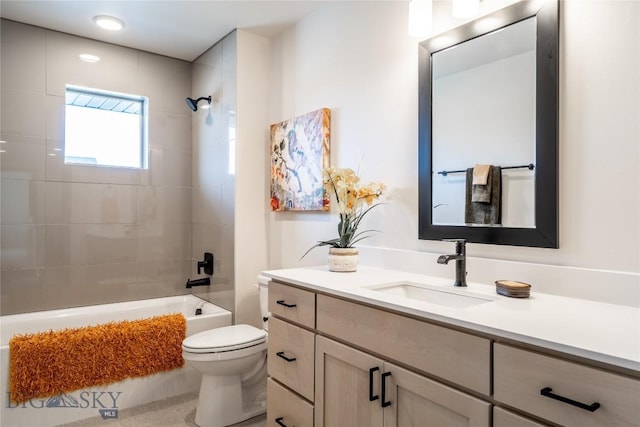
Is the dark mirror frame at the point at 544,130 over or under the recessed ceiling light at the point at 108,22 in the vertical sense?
under

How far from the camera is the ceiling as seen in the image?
7.88 ft

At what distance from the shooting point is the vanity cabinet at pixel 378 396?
3.41 feet

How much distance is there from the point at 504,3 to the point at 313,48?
1262 millimetres

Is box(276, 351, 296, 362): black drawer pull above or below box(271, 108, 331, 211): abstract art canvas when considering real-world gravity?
below

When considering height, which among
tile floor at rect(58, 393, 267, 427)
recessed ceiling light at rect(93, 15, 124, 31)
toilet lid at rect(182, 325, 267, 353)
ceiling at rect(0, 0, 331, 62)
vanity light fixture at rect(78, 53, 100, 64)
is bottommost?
tile floor at rect(58, 393, 267, 427)

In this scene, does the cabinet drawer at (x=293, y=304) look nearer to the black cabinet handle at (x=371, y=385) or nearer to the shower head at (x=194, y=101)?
the black cabinet handle at (x=371, y=385)

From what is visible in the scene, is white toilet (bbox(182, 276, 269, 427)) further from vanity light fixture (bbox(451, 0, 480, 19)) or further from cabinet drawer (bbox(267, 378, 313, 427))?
vanity light fixture (bbox(451, 0, 480, 19))

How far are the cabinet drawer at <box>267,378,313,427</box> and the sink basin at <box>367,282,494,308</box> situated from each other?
1.84 feet

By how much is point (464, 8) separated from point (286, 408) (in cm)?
179

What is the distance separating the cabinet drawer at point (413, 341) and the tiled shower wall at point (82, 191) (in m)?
2.19

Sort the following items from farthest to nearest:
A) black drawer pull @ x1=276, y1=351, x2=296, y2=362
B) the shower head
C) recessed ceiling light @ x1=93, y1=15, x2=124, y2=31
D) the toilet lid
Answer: the shower head, recessed ceiling light @ x1=93, y1=15, x2=124, y2=31, the toilet lid, black drawer pull @ x1=276, y1=351, x2=296, y2=362

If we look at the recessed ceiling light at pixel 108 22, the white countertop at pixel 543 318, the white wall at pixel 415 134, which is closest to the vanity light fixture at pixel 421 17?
the white wall at pixel 415 134

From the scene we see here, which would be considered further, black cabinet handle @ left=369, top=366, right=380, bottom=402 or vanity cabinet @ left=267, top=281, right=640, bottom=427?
black cabinet handle @ left=369, top=366, right=380, bottom=402

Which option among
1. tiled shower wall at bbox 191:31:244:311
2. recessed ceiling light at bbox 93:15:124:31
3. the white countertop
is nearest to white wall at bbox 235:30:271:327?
tiled shower wall at bbox 191:31:244:311
